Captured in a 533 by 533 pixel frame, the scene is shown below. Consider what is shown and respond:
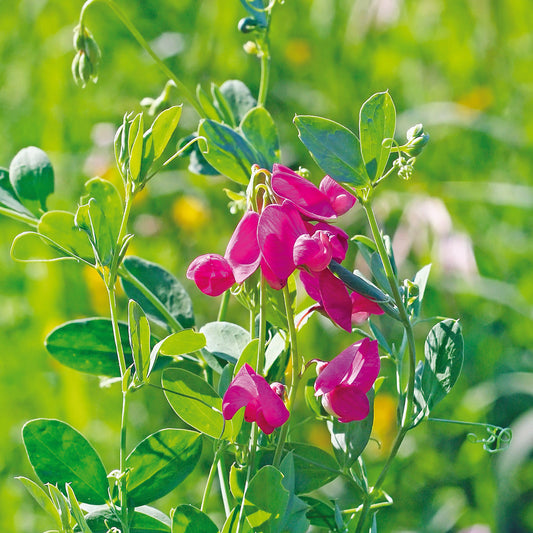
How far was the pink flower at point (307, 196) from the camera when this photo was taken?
419mm

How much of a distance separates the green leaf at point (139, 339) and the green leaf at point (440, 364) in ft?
0.53

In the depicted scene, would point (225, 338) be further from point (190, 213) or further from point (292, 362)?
point (190, 213)

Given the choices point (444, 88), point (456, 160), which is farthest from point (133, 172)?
point (444, 88)

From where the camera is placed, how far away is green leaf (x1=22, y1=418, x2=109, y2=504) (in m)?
0.46

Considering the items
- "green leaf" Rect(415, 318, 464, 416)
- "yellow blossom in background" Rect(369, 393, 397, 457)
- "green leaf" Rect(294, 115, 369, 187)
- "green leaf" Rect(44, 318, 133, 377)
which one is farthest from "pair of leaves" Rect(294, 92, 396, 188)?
"yellow blossom in background" Rect(369, 393, 397, 457)

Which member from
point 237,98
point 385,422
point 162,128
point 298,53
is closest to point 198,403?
point 162,128

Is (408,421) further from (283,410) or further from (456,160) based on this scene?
(456,160)

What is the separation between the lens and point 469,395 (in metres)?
1.67

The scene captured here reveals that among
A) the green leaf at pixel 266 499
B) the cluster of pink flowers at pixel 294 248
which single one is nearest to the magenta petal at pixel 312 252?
the cluster of pink flowers at pixel 294 248

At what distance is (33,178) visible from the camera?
1.89 ft

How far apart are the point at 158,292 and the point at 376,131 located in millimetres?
234

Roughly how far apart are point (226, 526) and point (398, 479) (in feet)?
4.01

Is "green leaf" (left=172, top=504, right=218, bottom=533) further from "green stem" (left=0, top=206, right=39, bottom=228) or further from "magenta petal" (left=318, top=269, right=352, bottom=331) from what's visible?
"green stem" (left=0, top=206, right=39, bottom=228)

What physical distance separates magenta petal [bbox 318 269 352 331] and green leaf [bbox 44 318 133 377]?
0.19 m
